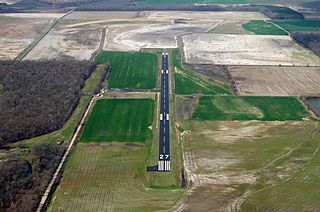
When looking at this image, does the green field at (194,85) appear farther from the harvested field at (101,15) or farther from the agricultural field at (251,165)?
the harvested field at (101,15)

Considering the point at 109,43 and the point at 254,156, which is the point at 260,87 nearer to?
the point at 254,156

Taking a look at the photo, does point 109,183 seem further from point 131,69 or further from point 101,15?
point 101,15

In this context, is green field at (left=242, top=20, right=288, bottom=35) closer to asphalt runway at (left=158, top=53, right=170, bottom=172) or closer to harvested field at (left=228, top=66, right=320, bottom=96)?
harvested field at (left=228, top=66, right=320, bottom=96)

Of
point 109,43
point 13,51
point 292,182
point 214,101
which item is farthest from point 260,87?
point 13,51

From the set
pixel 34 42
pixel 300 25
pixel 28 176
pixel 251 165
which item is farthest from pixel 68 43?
pixel 251 165

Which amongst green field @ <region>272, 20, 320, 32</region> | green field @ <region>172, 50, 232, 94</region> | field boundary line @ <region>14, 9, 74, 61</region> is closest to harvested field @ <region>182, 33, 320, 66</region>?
green field @ <region>172, 50, 232, 94</region>

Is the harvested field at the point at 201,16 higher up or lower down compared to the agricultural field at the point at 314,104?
higher up

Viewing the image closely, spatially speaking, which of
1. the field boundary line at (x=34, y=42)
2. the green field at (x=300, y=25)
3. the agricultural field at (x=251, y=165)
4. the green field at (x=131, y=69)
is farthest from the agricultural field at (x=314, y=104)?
the field boundary line at (x=34, y=42)
